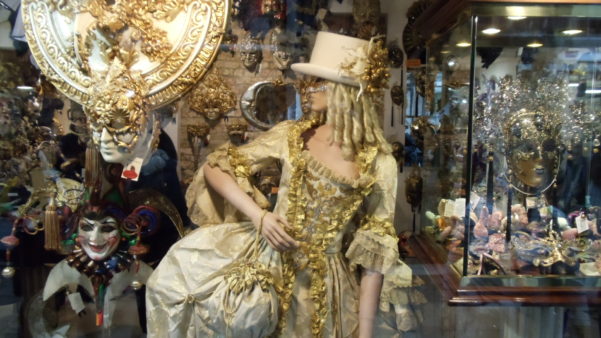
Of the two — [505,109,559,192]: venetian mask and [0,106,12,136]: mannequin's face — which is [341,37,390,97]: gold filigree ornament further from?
[0,106,12,136]: mannequin's face

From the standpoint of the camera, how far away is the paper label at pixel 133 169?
1.57 meters

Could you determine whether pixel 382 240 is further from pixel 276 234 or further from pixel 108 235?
pixel 108 235

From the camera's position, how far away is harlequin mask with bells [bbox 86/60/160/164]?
1479mm

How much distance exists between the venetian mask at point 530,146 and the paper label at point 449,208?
0.81 ft

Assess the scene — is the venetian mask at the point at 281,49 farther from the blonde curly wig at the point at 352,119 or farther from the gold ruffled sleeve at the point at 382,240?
the gold ruffled sleeve at the point at 382,240

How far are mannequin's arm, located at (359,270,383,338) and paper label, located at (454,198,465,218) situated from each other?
1.28 feet

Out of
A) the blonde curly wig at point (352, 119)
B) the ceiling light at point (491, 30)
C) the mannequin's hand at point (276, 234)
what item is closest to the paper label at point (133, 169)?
the mannequin's hand at point (276, 234)

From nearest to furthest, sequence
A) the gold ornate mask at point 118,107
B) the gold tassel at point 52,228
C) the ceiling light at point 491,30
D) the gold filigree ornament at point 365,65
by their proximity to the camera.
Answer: the gold filigree ornament at point 365,65 < the gold ornate mask at point 118,107 < the ceiling light at point 491,30 < the gold tassel at point 52,228

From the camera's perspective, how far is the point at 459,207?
164cm

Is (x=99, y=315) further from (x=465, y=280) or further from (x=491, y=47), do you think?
(x=491, y=47)

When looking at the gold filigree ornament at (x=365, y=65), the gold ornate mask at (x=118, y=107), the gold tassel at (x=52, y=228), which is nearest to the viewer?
the gold filigree ornament at (x=365, y=65)

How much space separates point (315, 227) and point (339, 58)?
434 mm

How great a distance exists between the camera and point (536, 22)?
5.27 ft

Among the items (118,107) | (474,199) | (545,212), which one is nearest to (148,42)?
(118,107)
